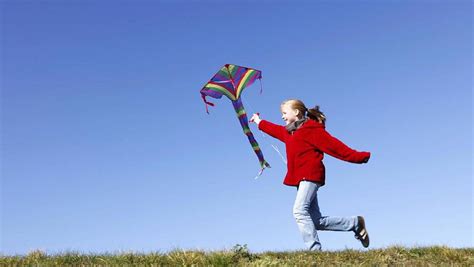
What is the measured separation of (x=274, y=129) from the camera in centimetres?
1082

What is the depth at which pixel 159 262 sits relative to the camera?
7430 mm

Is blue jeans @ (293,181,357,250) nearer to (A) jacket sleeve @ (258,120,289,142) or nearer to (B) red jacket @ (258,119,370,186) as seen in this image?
(B) red jacket @ (258,119,370,186)

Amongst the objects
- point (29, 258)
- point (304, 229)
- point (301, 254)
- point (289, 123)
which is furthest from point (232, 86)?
point (29, 258)

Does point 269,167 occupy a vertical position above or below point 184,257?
above

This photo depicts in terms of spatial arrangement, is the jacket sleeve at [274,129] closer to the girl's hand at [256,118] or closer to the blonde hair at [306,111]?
the girl's hand at [256,118]

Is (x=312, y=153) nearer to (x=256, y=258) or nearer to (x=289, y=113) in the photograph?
(x=289, y=113)

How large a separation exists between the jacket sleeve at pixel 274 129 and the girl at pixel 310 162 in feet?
1.18

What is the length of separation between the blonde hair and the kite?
4.65 ft

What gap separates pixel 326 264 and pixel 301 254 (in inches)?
21.4


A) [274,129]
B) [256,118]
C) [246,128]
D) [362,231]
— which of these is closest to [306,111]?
[274,129]

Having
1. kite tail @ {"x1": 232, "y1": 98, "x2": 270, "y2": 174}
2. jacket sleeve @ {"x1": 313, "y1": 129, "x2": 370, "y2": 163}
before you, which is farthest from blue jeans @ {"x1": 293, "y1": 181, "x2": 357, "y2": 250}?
kite tail @ {"x1": 232, "y1": 98, "x2": 270, "y2": 174}

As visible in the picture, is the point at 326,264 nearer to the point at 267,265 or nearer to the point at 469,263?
the point at 267,265

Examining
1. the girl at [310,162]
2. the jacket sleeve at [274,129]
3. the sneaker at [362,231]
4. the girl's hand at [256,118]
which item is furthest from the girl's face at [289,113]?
the sneaker at [362,231]

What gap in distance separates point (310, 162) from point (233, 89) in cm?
265
